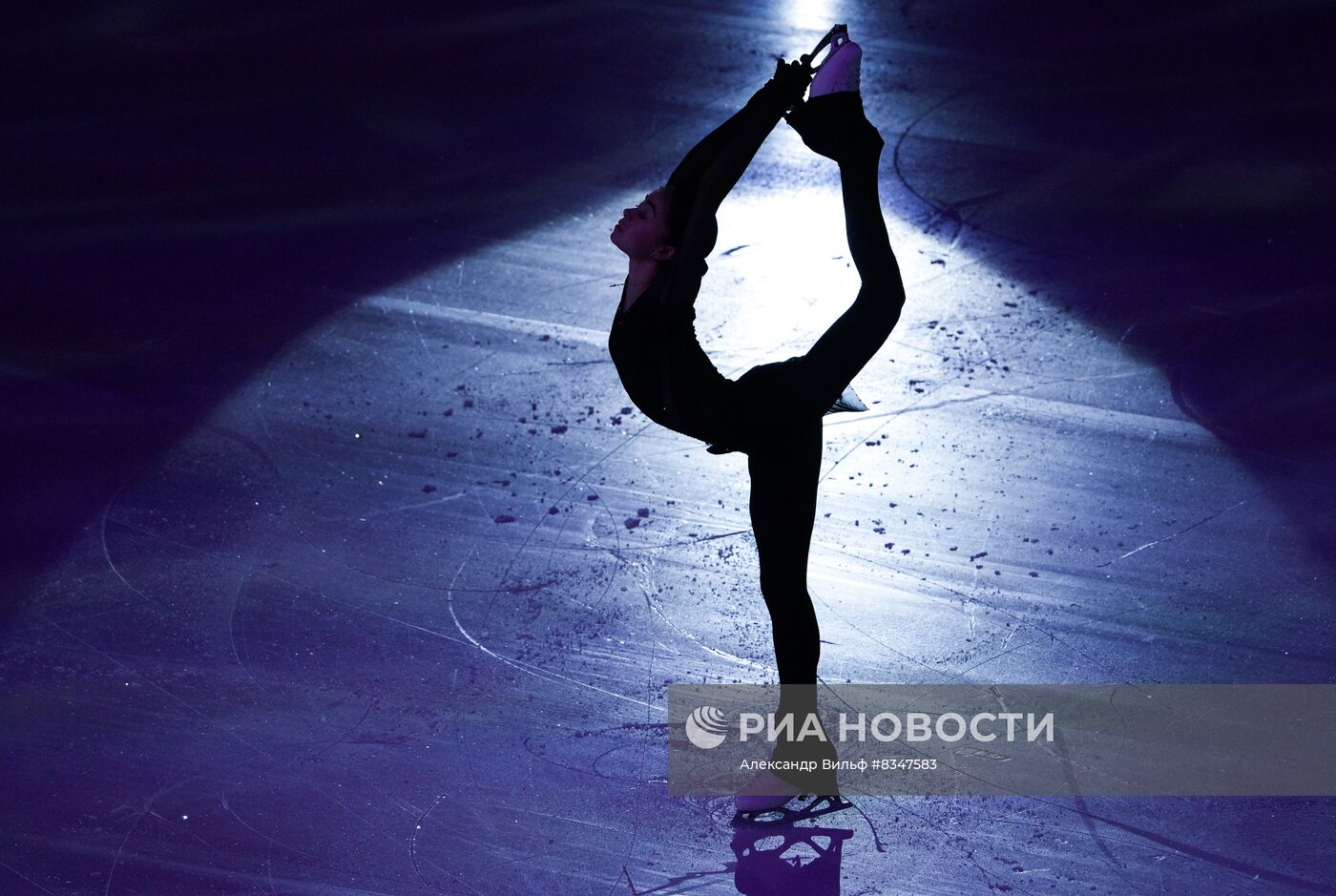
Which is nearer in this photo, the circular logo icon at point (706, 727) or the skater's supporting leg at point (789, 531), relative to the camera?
the skater's supporting leg at point (789, 531)

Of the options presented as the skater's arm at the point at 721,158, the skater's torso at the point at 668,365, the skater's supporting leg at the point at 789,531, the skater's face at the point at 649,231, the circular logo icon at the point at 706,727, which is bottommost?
the circular logo icon at the point at 706,727

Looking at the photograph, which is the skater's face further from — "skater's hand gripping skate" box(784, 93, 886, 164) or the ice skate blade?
the ice skate blade

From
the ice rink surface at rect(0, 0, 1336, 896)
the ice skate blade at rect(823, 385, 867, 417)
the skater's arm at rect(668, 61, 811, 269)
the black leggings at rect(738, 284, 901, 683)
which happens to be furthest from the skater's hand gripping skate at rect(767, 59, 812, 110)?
the ice rink surface at rect(0, 0, 1336, 896)

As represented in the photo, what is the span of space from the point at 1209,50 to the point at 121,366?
4679 millimetres

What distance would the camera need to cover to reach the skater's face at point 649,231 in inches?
119

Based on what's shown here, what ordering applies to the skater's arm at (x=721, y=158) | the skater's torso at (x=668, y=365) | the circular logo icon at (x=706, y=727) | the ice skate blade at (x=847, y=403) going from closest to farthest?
the skater's arm at (x=721, y=158), the skater's torso at (x=668, y=365), the ice skate blade at (x=847, y=403), the circular logo icon at (x=706, y=727)

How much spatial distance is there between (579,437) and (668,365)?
1511mm

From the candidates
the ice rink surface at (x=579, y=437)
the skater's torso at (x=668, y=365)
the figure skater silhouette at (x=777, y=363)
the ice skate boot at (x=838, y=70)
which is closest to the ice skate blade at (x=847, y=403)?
the figure skater silhouette at (x=777, y=363)

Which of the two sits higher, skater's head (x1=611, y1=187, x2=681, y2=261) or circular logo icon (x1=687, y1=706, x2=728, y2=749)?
skater's head (x1=611, y1=187, x2=681, y2=261)

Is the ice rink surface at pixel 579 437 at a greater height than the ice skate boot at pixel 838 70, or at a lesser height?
lesser

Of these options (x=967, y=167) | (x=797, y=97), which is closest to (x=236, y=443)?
(x=797, y=97)

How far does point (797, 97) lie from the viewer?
3.04 meters

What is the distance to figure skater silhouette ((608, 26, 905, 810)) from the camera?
302 cm

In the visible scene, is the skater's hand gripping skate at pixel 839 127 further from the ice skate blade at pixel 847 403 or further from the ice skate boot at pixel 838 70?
the ice skate blade at pixel 847 403
